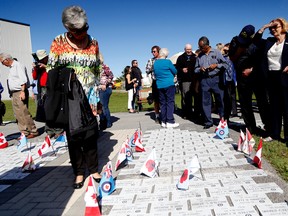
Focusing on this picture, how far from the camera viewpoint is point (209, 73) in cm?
670

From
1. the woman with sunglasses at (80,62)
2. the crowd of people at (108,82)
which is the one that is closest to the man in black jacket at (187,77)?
the crowd of people at (108,82)

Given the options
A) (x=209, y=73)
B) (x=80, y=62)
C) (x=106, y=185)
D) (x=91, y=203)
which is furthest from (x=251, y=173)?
(x=209, y=73)

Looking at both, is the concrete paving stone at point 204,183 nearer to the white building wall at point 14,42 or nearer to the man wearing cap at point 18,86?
the man wearing cap at point 18,86

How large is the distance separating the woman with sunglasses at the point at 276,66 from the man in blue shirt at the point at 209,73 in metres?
1.40

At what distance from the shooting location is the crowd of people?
3461mm

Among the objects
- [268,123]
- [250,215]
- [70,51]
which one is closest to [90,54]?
[70,51]

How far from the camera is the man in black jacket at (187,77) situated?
8.25 meters

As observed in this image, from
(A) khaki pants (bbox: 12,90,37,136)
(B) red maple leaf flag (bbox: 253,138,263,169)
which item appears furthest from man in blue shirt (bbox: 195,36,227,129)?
(A) khaki pants (bbox: 12,90,37,136)

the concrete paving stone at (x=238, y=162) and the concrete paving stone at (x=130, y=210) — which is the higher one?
the concrete paving stone at (x=238, y=162)

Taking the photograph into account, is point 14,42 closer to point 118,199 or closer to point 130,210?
point 118,199

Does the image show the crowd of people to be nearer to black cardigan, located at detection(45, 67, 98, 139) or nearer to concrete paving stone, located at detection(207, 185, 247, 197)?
black cardigan, located at detection(45, 67, 98, 139)

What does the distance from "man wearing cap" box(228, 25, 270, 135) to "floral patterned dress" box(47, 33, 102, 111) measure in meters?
3.09

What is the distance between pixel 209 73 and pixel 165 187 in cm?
403

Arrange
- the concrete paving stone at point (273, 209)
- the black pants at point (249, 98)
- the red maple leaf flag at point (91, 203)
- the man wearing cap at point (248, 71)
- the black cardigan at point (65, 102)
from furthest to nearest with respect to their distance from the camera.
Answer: the black pants at point (249, 98) < the man wearing cap at point (248, 71) < the black cardigan at point (65, 102) < the red maple leaf flag at point (91, 203) < the concrete paving stone at point (273, 209)
